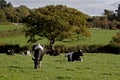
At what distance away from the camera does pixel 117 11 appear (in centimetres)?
15575

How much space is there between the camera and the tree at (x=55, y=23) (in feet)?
165

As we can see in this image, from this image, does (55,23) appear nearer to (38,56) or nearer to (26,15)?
(38,56)

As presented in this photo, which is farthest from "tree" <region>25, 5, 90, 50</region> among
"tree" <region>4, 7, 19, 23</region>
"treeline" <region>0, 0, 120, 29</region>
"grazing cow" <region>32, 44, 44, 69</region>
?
"tree" <region>4, 7, 19, 23</region>

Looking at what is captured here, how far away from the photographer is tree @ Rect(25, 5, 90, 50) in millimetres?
50156

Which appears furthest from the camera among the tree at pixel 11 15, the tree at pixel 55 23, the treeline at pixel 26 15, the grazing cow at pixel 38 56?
the tree at pixel 11 15

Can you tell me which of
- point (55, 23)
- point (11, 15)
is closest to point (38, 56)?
point (55, 23)

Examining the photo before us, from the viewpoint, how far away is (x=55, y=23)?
50188 mm

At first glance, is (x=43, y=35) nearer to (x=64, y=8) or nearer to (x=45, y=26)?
(x=45, y=26)

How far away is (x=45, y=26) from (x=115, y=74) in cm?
3304

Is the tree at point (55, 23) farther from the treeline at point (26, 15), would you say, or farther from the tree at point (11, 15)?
the tree at point (11, 15)

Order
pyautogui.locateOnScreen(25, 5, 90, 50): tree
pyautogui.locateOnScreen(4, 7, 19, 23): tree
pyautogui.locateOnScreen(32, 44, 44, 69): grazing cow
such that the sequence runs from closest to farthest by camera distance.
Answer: pyautogui.locateOnScreen(32, 44, 44, 69): grazing cow
pyautogui.locateOnScreen(25, 5, 90, 50): tree
pyautogui.locateOnScreen(4, 7, 19, 23): tree

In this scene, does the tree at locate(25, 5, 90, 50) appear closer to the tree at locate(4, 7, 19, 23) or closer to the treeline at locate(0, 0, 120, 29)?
the treeline at locate(0, 0, 120, 29)

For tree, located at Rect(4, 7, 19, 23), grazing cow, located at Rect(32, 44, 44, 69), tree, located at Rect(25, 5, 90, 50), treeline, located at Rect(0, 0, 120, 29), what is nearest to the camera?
grazing cow, located at Rect(32, 44, 44, 69)

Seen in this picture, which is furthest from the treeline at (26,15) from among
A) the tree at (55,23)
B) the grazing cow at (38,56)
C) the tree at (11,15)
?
the grazing cow at (38,56)
